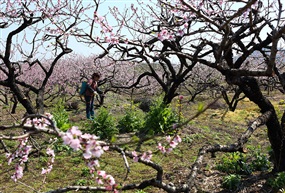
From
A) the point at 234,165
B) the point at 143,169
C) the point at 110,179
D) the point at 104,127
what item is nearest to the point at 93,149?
the point at 110,179

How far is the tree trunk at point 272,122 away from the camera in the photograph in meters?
5.00

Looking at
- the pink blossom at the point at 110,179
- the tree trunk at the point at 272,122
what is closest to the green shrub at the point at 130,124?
the tree trunk at the point at 272,122

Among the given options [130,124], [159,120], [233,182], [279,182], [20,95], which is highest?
[20,95]

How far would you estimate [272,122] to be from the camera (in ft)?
16.8

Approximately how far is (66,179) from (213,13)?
5.51 meters

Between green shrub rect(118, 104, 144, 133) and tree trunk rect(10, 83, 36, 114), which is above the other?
tree trunk rect(10, 83, 36, 114)

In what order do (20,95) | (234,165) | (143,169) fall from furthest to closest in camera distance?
1. (20,95)
2. (143,169)
3. (234,165)

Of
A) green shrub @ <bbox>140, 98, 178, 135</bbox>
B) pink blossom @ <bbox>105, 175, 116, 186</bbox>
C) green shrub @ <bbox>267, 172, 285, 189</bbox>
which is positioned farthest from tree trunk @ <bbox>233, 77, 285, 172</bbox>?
green shrub @ <bbox>140, 98, 178, 135</bbox>

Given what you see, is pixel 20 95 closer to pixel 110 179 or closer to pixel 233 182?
pixel 233 182

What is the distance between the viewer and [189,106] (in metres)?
17.8

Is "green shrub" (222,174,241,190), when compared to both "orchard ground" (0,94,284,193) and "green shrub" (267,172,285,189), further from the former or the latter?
"green shrub" (267,172,285,189)

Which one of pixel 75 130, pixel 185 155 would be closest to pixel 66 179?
pixel 185 155

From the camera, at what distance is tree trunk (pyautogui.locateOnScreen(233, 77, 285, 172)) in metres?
5.00

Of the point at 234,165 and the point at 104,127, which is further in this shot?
the point at 104,127
